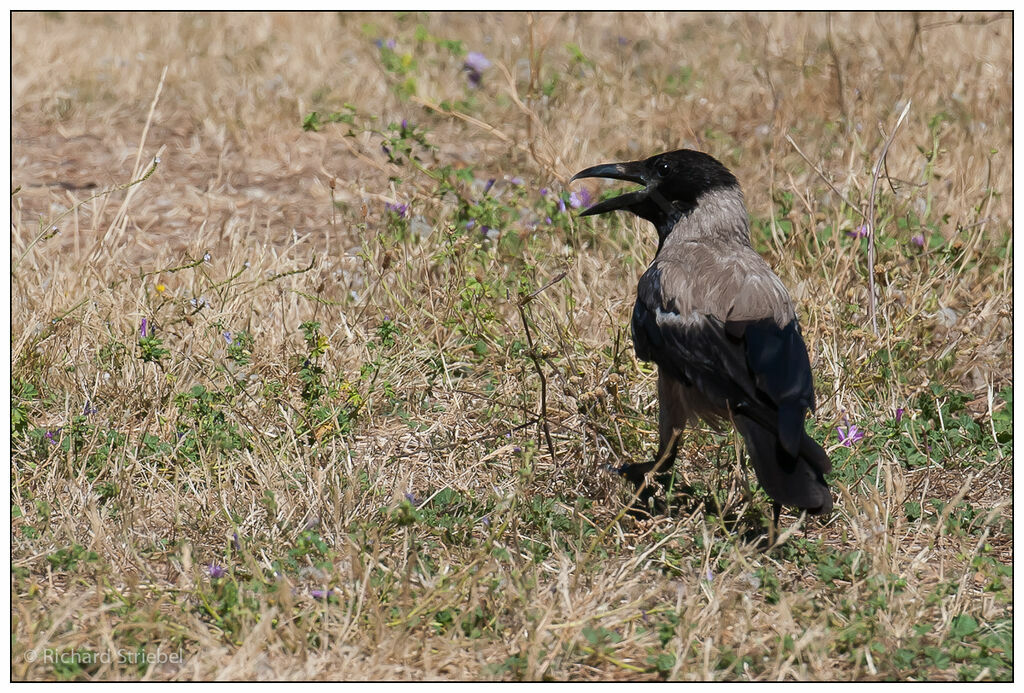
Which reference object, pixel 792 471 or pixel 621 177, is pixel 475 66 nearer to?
pixel 621 177

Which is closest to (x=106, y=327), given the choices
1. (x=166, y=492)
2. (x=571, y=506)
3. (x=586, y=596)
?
(x=166, y=492)

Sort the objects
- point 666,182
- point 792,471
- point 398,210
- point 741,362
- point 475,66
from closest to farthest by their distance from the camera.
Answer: point 792,471
point 741,362
point 666,182
point 398,210
point 475,66

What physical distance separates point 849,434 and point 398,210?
2367mm

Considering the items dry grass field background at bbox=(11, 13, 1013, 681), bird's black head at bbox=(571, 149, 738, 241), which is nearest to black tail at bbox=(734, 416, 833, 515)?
dry grass field background at bbox=(11, 13, 1013, 681)

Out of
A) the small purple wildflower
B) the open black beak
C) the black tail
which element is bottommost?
the black tail

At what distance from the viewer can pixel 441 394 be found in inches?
211

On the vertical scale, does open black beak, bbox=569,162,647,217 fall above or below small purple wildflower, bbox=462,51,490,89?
below

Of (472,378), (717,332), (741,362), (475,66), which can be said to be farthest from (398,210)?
(741,362)

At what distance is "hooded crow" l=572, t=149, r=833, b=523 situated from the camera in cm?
424

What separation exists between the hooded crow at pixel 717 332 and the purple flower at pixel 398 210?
3.64 ft

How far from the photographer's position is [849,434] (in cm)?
488

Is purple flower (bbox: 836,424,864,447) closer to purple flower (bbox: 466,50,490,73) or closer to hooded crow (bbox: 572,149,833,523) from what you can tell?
hooded crow (bbox: 572,149,833,523)

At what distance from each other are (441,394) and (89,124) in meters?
3.76

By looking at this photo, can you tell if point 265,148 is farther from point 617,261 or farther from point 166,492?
point 166,492
